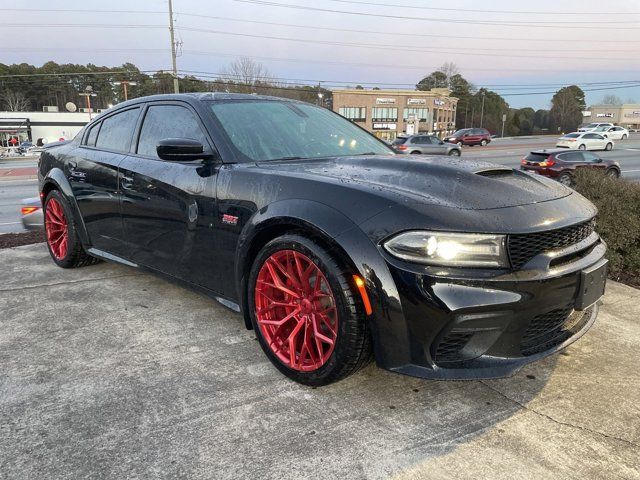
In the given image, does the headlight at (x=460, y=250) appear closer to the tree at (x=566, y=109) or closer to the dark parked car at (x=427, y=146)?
the dark parked car at (x=427, y=146)

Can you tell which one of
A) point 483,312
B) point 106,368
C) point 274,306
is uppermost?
point 483,312

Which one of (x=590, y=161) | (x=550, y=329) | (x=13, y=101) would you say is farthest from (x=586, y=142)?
(x=13, y=101)

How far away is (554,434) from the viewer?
2.24 m

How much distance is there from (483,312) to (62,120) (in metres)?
72.1

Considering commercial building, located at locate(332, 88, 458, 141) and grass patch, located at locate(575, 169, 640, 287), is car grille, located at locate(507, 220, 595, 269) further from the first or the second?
commercial building, located at locate(332, 88, 458, 141)

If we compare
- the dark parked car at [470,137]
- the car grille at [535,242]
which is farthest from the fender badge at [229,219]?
the dark parked car at [470,137]

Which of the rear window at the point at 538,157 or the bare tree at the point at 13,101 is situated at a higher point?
the bare tree at the point at 13,101

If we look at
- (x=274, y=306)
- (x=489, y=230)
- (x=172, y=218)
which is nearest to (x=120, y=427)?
(x=274, y=306)

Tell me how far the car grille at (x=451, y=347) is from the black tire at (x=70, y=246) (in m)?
3.68

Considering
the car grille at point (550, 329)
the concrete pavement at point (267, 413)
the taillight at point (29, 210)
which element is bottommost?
the concrete pavement at point (267, 413)

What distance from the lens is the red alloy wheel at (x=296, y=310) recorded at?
8.05 feet

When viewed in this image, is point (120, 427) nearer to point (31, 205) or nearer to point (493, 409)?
point (493, 409)

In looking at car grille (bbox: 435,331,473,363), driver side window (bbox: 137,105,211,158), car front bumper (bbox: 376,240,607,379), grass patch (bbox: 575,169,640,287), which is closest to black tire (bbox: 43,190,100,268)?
driver side window (bbox: 137,105,211,158)

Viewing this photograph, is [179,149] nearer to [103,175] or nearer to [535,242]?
[103,175]
